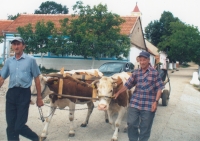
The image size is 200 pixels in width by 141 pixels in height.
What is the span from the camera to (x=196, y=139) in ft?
20.1

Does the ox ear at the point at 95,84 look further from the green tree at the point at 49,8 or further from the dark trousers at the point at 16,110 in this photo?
the green tree at the point at 49,8

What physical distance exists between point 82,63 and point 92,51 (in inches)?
185

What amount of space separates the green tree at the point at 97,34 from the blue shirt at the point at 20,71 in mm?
15008

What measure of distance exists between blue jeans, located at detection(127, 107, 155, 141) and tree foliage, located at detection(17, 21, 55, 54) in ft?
57.6

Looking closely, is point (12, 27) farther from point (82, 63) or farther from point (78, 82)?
point (78, 82)

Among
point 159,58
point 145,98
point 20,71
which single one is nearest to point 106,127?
point 145,98

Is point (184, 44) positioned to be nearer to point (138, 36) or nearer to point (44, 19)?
point (138, 36)

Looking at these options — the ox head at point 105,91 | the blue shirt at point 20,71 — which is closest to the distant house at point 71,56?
the ox head at point 105,91

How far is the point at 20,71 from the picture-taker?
4.27m

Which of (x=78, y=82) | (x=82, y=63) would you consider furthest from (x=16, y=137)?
(x=82, y=63)

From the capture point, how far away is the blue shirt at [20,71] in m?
4.26

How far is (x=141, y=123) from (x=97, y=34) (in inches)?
672

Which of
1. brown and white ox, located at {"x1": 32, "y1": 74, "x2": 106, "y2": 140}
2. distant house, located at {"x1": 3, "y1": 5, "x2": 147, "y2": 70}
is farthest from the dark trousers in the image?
distant house, located at {"x1": 3, "y1": 5, "x2": 147, "y2": 70}

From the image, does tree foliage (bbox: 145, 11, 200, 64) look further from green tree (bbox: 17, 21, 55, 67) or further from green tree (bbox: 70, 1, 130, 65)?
green tree (bbox: 17, 21, 55, 67)
